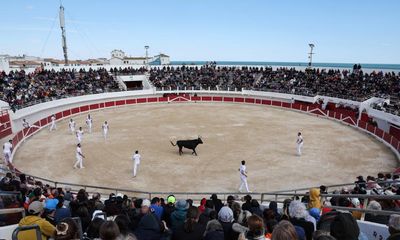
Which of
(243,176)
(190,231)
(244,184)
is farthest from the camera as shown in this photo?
(244,184)

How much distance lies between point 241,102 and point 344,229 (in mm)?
38488

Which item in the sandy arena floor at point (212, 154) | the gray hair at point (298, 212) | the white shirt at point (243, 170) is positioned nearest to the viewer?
the gray hair at point (298, 212)

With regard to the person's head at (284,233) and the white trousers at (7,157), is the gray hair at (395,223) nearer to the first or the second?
the person's head at (284,233)

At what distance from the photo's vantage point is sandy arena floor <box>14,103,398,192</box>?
606 inches

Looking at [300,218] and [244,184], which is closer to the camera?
[300,218]

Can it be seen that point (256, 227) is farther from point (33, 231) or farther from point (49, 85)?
point (49, 85)

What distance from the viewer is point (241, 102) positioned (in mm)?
41500

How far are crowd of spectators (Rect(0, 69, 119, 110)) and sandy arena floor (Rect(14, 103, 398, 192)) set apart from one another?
19.7 ft

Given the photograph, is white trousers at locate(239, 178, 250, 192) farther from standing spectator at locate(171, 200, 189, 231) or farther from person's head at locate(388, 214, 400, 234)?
person's head at locate(388, 214, 400, 234)

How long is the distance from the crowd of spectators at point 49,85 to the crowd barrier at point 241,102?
230cm

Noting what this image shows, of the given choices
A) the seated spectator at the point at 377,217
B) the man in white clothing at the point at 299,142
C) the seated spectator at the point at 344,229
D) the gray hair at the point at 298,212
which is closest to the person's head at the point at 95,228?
the gray hair at the point at 298,212

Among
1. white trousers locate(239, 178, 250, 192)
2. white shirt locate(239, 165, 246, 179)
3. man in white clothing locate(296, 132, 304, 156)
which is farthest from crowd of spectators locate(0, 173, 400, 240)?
man in white clothing locate(296, 132, 304, 156)

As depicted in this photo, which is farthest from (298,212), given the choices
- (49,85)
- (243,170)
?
(49,85)

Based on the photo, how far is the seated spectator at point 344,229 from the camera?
133 inches
